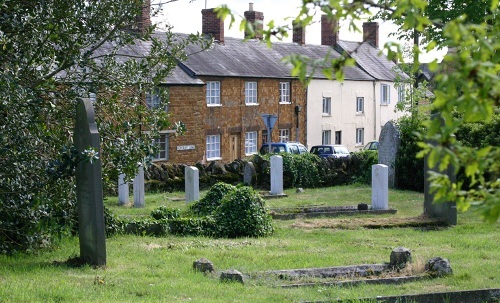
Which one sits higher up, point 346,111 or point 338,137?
point 346,111

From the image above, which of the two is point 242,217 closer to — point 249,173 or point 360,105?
point 249,173

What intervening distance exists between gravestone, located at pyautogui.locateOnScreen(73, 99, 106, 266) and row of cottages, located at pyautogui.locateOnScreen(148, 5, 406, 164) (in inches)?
949

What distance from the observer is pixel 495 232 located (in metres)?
15.5

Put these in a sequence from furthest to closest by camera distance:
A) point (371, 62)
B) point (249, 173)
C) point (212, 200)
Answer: point (371, 62), point (249, 173), point (212, 200)

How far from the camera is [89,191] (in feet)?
34.5

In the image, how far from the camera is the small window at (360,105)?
54.9m

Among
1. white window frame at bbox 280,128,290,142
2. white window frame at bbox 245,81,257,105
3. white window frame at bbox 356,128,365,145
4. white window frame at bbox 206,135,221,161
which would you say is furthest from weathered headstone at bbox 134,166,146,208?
white window frame at bbox 356,128,365,145

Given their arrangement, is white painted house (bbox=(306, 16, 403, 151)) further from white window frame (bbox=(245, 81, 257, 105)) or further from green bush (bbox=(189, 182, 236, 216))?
green bush (bbox=(189, 182, 236, 216))

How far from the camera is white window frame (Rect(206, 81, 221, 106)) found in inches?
1653

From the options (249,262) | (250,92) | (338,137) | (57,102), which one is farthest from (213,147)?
(249,262)

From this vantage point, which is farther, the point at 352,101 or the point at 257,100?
the point at 352,101

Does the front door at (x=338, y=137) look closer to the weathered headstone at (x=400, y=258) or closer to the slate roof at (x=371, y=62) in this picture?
the slate roof at (x=371, y=62)

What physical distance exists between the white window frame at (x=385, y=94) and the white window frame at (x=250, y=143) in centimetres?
1479

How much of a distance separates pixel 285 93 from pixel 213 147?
7.41m
